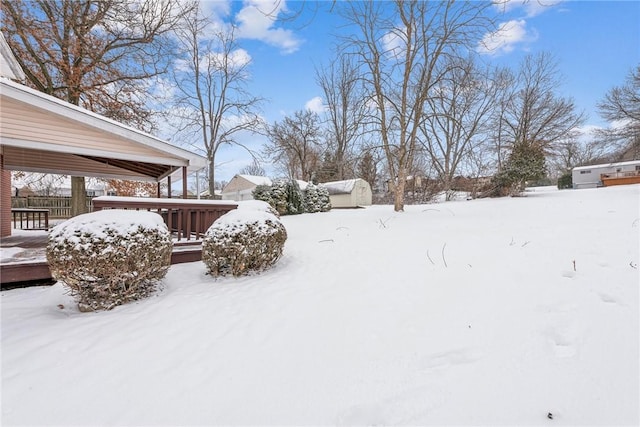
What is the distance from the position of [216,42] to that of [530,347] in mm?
24619

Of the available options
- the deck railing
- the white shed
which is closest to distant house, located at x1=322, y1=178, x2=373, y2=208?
the deck railing

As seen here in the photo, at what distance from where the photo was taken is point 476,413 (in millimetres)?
1800

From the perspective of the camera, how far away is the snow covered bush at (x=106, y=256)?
341cm

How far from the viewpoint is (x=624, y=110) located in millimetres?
18047

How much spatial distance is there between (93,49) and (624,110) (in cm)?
3002

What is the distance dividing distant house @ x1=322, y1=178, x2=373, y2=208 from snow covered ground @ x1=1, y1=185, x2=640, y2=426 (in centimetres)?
1683

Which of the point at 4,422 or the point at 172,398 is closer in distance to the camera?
the point at 4,422

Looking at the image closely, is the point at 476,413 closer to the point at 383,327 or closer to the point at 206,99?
the point at 383,327

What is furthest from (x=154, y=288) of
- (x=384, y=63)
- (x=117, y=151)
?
(x=384, y=63)

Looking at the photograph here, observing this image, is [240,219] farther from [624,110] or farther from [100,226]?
[624,110]

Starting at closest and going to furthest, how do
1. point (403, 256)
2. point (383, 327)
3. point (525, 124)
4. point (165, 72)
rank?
1. point (383, 327)
2. point (403, 256)
3. point (165, 72)
4. point (525, 124)

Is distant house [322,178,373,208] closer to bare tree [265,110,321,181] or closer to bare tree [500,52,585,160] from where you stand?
bare tree [265,110,321,181]

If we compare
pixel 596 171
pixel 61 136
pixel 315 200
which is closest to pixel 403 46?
pixel 315 200

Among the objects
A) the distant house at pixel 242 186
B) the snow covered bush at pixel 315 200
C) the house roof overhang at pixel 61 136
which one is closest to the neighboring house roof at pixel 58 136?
the house roof overhang at pixel 61 136
